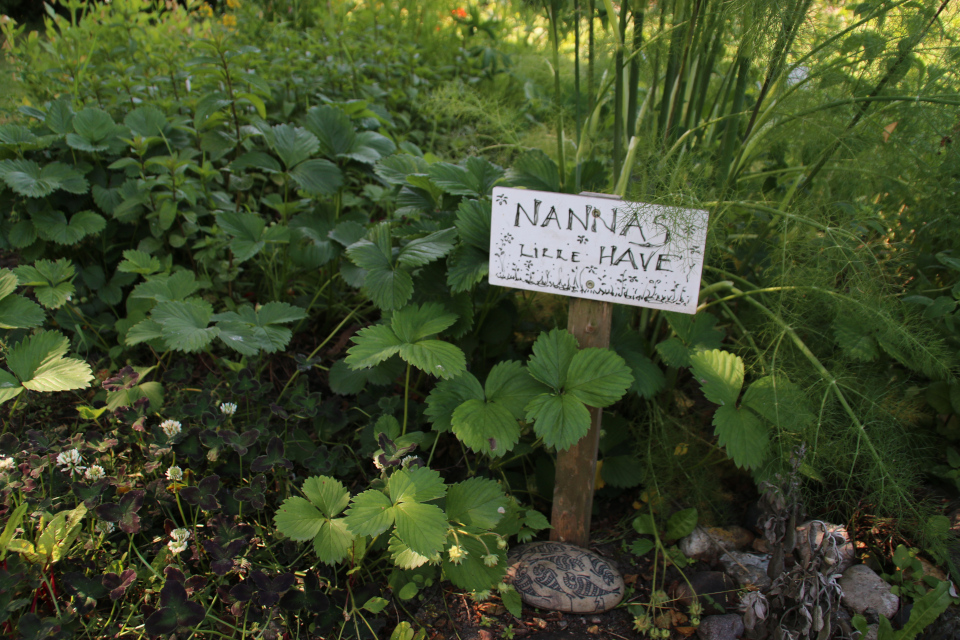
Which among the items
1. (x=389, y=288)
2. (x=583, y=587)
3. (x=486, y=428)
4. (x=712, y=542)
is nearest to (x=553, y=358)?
(x=486, y=428)

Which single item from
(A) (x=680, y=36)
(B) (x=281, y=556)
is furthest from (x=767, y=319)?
(B) (x=281, y=556)

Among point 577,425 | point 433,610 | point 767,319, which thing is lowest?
point 433,610

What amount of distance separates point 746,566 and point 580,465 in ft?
1.47

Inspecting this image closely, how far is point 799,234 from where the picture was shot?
1.47 m

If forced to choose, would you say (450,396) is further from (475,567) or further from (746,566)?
(746,566)

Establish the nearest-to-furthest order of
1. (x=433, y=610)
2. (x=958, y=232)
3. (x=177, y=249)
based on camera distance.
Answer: (x=433, y=610) → (x=958, y=232) → (x=177, y=249)

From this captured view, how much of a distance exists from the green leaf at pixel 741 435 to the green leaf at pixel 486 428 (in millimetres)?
401

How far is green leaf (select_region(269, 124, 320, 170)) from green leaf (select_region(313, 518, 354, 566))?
1011 millimetres

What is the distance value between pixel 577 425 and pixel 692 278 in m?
0.37

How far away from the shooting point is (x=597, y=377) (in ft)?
4.03

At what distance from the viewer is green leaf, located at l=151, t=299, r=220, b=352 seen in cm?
132

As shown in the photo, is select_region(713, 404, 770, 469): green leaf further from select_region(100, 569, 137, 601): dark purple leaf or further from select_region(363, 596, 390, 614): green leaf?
select_region(100, 569, 137, 601): dark purple leaf

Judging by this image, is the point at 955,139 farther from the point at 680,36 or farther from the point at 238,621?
the point at 238,621

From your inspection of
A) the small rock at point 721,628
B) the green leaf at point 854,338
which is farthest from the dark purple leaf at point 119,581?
the green leaf at point 854,338
